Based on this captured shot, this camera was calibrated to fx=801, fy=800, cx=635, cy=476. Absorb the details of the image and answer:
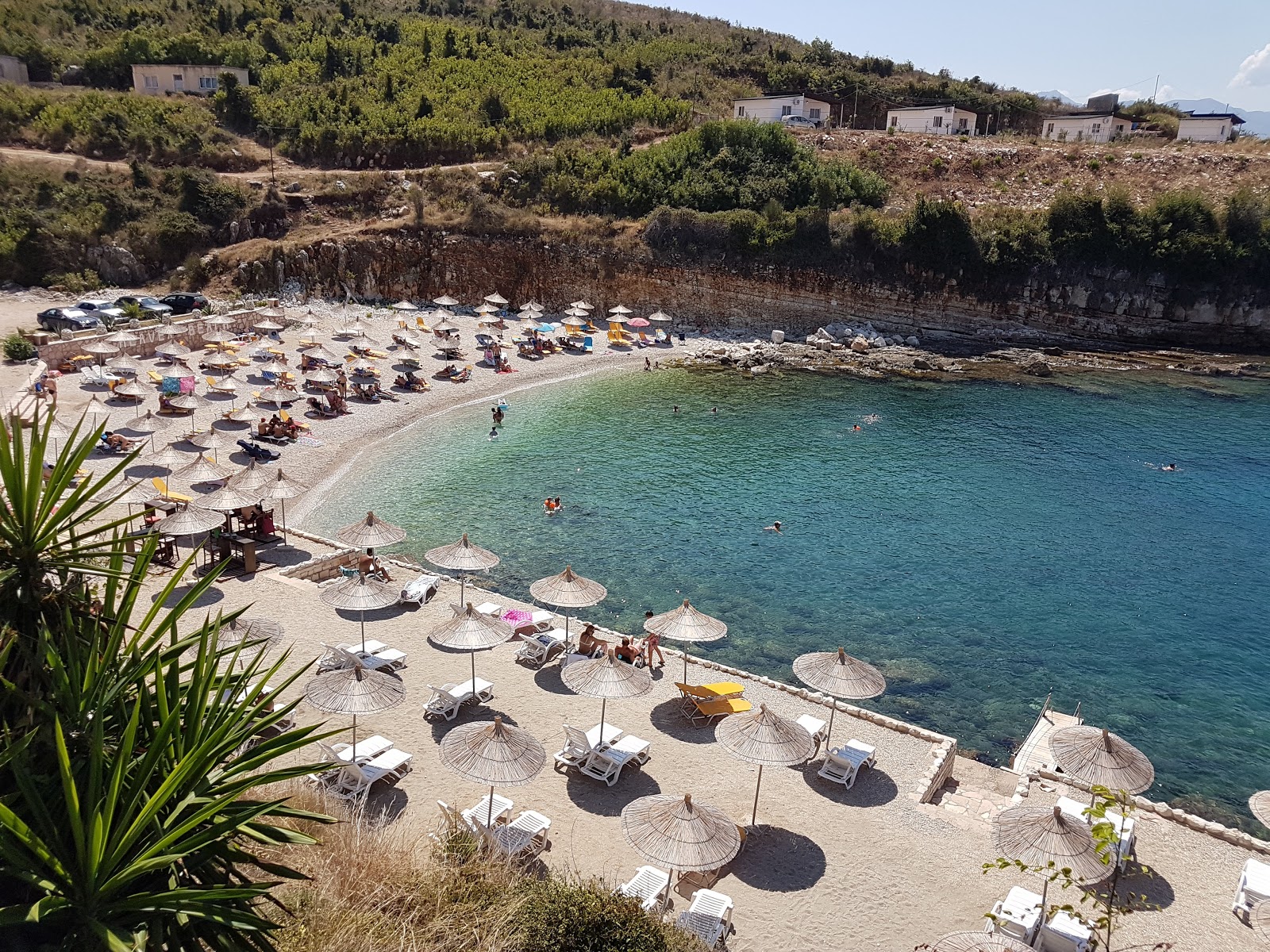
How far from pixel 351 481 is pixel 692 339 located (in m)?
26.9

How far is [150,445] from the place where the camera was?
27.5m

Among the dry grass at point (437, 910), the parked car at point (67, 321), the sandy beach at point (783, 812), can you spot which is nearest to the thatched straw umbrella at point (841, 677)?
the sandy beach at point (783, 812)

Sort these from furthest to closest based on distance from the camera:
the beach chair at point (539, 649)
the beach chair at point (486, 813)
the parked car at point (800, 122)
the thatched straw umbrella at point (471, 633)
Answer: the parked car at point (800, 122) < the beach chair at point (539, 649) < the thatched straw umbrella at point (471, 633) < the beach chair at point (486, 813)

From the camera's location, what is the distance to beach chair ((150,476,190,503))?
21078 mm

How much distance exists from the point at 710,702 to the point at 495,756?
16.9 ft

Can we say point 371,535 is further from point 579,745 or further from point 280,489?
point 579,745

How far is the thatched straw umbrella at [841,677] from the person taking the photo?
44.8ft

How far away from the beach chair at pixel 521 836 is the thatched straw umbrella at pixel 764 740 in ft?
9.59

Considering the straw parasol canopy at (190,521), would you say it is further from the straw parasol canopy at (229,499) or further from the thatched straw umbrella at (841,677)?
the thatched straw umbrella at (841,677)

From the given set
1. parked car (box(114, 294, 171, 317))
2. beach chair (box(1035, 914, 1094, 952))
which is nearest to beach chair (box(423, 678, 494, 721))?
beach chair (box(1035, 914, 1094, 952))

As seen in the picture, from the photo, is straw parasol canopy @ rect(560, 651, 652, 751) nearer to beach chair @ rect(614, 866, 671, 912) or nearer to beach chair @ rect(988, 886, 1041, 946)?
beach chair @ rect(614, 866, 671, 912)

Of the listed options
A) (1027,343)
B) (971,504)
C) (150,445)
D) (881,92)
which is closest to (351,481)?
(150,445)

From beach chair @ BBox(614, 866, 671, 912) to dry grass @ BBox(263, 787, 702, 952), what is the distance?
4.21 ft

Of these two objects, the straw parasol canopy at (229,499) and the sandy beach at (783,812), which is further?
the straw parasol canopy at (229,499)
